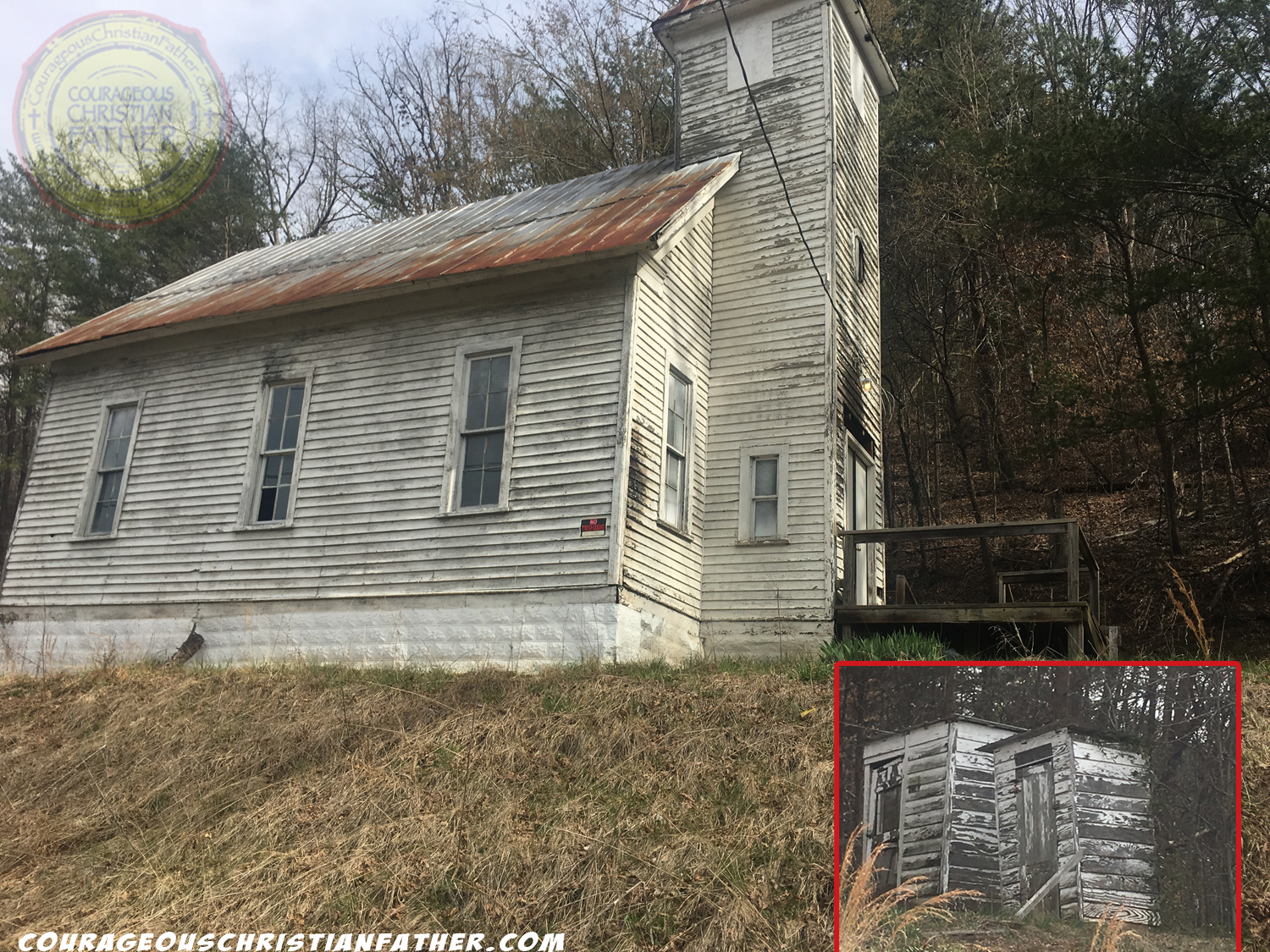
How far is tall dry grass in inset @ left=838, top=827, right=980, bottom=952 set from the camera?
2.99 meters

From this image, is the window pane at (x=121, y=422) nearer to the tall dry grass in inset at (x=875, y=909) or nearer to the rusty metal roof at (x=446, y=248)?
the rusty metal roof at (x=446, y=248)

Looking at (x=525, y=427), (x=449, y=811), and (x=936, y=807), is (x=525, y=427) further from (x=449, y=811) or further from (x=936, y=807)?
(x=936, y=807)

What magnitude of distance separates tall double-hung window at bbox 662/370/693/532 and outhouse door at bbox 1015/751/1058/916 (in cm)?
968

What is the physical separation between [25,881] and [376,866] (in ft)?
8.94

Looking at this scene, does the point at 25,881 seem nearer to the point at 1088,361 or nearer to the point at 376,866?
the point at 376,866

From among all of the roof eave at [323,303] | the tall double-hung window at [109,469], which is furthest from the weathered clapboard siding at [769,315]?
the tall double-hung window at [109,469]

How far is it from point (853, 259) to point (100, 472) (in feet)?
38.8

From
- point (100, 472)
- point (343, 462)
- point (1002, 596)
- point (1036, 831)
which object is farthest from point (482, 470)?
point (1036, 831)

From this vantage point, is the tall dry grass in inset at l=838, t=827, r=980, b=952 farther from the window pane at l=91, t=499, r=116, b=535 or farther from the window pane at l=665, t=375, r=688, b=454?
the window pane at l=91, t=499, r=116, b=535

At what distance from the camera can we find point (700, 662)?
11.2 m

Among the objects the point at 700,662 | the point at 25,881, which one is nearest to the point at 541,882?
the point at 25,881

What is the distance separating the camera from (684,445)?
536 inches

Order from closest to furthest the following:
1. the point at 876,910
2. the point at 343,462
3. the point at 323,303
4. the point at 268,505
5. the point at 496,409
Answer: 1. the point at 876,910
2. the point at 496,409
3. the point at 343,462
4. the point at 323,303
5. the point at 268,505

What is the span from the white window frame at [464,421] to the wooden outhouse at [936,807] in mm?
9280
